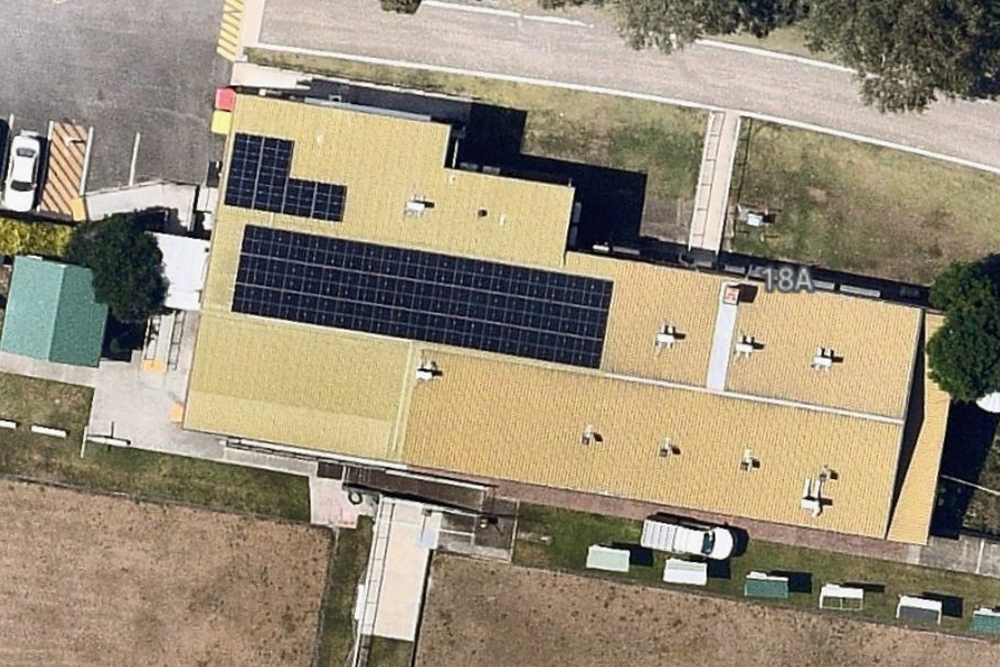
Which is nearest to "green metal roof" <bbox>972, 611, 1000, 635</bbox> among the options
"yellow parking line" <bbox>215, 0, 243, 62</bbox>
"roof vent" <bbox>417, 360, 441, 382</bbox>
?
"roof vent" <bbox>417, 360, 441, 382</bbox>

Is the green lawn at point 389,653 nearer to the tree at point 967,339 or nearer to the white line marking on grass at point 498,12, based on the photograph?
the tree at point 967,339

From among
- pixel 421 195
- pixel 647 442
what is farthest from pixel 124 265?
pixel 647 442

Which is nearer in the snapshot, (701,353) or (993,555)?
(701,353)

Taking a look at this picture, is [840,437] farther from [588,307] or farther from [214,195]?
[214,195]

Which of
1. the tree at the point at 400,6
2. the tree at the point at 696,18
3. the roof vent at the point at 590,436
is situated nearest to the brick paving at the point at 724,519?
the roof vent at the point at 590,436

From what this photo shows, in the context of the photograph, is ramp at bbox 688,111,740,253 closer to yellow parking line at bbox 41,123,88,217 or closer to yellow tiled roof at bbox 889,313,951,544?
yellow tiled roof at bbox 889,313,951,544

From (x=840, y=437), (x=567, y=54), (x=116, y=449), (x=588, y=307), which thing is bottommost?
(x=116, y=449)

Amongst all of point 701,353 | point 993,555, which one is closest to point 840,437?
point 701,353
